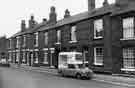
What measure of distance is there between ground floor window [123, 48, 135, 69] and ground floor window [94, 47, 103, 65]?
11.3 ft

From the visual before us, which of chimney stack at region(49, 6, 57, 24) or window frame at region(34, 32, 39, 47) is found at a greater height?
chimney stack at region(49, 6, 57, 24)

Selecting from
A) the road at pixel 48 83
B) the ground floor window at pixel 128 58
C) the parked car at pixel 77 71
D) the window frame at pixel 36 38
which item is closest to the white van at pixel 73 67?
the parked car at pixel 77 71

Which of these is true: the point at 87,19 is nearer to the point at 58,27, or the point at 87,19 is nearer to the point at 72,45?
the point at 72,45

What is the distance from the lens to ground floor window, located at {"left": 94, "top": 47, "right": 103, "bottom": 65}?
24.5 metres

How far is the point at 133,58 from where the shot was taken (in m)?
20.9

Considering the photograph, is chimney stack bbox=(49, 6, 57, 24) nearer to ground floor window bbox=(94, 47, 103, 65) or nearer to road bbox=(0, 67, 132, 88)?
ground floor window bbox=(94, 47, 103, 65)

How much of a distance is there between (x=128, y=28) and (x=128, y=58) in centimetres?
333

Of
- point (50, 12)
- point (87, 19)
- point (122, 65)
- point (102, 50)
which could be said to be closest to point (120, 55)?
point (122, 65)

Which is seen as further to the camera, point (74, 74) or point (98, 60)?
point (98, 60)

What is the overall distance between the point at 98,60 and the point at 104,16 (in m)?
5.63

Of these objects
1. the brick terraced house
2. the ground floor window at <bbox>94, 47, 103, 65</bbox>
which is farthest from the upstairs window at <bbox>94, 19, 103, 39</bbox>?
the ground floor window at <bbox>94, 47, 103, 65</bbox>

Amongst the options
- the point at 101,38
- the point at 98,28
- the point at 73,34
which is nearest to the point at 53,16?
the point at 73,34

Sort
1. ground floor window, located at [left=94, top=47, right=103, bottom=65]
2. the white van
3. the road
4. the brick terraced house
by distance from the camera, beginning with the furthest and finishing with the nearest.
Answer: ground floor window, located at [left=94, top=47, right=103, bottom=65], the brick terraced house, the white van, the road

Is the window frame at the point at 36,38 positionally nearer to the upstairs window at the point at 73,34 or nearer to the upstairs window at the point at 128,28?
the upstairs window at the point at 73,34
